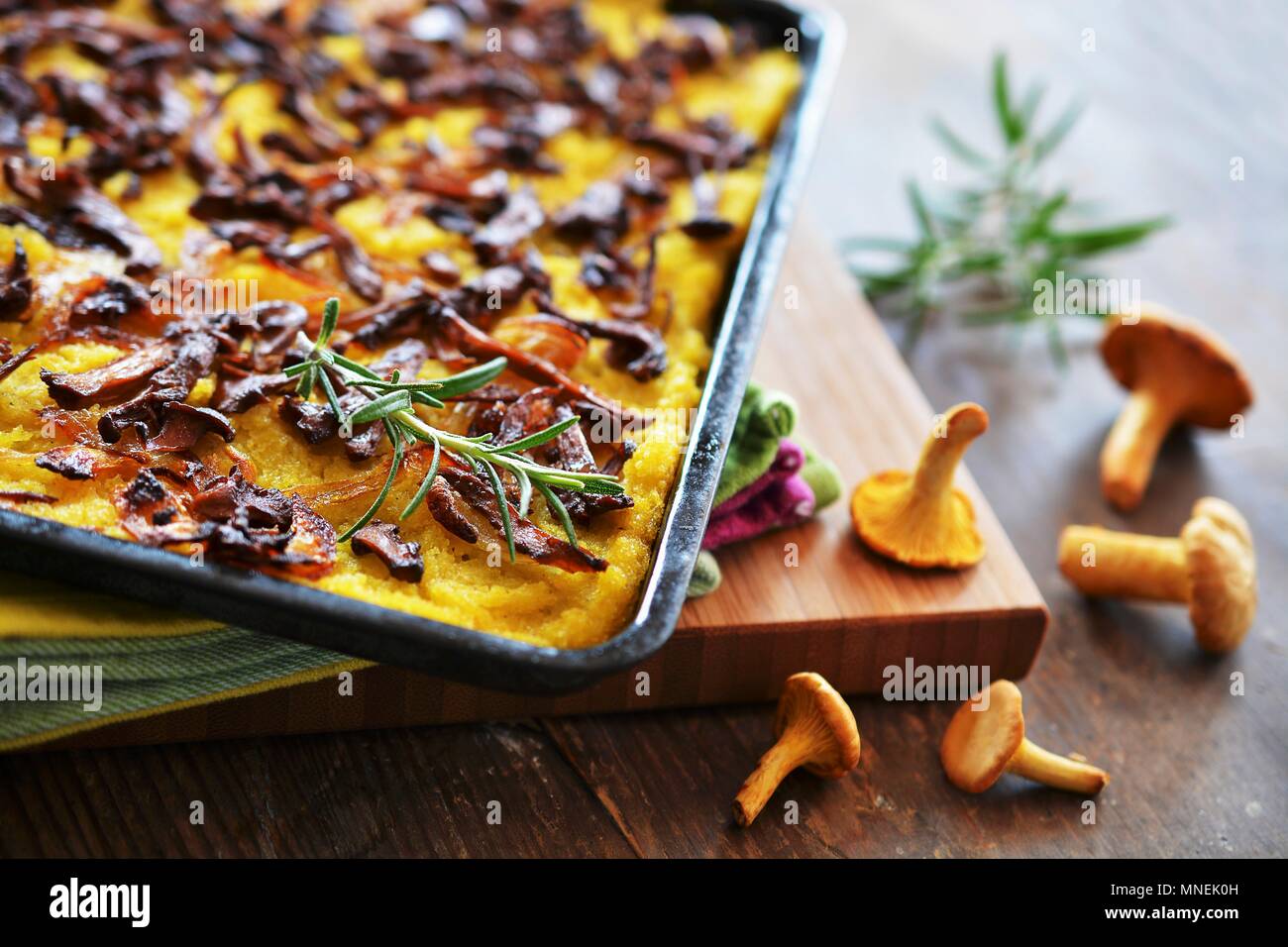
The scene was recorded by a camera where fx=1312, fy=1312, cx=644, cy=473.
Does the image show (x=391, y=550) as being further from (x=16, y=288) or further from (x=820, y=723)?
(x=16, y=288)

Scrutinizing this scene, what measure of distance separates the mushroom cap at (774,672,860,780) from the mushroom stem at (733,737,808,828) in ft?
0.09

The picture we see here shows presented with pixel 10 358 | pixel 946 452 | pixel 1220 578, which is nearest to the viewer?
pixel 10 358

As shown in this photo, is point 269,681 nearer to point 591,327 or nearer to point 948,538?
point 591,327

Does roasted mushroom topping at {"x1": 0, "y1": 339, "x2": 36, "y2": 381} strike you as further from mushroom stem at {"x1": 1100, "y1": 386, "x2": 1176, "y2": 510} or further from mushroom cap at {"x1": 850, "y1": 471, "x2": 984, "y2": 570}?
mushroom stem at {"x1": 1100, "y1": 386, "x2": 1176, "y2": 510}

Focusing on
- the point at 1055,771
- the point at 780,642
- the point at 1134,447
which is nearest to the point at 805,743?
the point at 780,642

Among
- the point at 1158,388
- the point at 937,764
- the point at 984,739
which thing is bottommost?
the point at 937,764

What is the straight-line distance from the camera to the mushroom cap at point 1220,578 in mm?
2654

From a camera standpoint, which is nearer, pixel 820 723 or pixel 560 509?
pixel 560 509

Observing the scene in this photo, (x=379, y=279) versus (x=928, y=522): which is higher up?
(x=379, y=279)

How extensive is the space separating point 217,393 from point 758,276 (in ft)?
3.41

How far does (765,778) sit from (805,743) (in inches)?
3.8

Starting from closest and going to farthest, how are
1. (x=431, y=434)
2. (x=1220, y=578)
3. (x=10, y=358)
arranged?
(x=431, y=434), (x=10, y=358), (x=1220, y=578)

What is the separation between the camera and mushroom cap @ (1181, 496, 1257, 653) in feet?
8.71

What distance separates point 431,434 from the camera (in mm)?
2133
